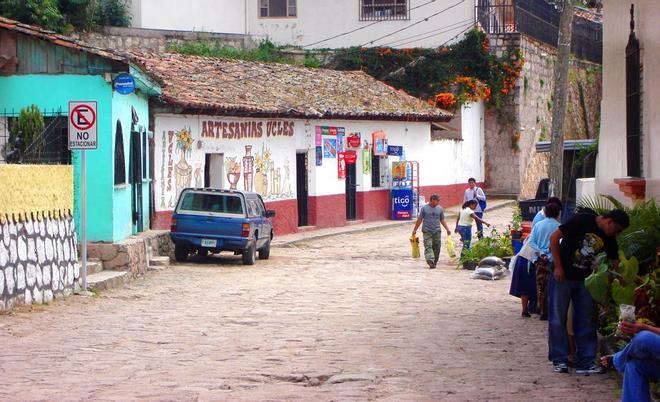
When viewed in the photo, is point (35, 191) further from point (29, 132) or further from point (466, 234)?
point (466, 234)

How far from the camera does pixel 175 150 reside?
2745 cm

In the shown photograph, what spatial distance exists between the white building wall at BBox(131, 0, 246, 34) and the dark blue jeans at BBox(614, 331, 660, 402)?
1413 inches

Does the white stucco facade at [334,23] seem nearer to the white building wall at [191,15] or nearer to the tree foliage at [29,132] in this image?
the white building wall at [191,15]

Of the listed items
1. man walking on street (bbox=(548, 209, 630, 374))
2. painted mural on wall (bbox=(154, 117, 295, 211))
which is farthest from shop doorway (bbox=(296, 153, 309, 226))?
man walking on street (bbox=(548, 209, 630, 374))

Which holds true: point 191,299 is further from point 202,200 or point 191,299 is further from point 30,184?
point 202,200

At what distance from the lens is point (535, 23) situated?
1925 inches

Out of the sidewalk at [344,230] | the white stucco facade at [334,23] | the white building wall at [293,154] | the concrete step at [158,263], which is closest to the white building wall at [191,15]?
the white stucco facade at [334,23]

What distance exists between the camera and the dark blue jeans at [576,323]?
1136 centimetres

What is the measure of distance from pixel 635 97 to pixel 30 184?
8.09 metres

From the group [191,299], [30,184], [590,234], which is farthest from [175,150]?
[590,234]

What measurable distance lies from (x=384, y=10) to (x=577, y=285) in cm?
3728

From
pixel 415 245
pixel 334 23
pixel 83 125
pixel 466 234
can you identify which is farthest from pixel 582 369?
pixel 334 23

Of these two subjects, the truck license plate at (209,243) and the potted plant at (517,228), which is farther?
the truck license plate at (209,243)

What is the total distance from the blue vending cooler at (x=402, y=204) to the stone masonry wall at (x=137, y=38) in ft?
30.7
